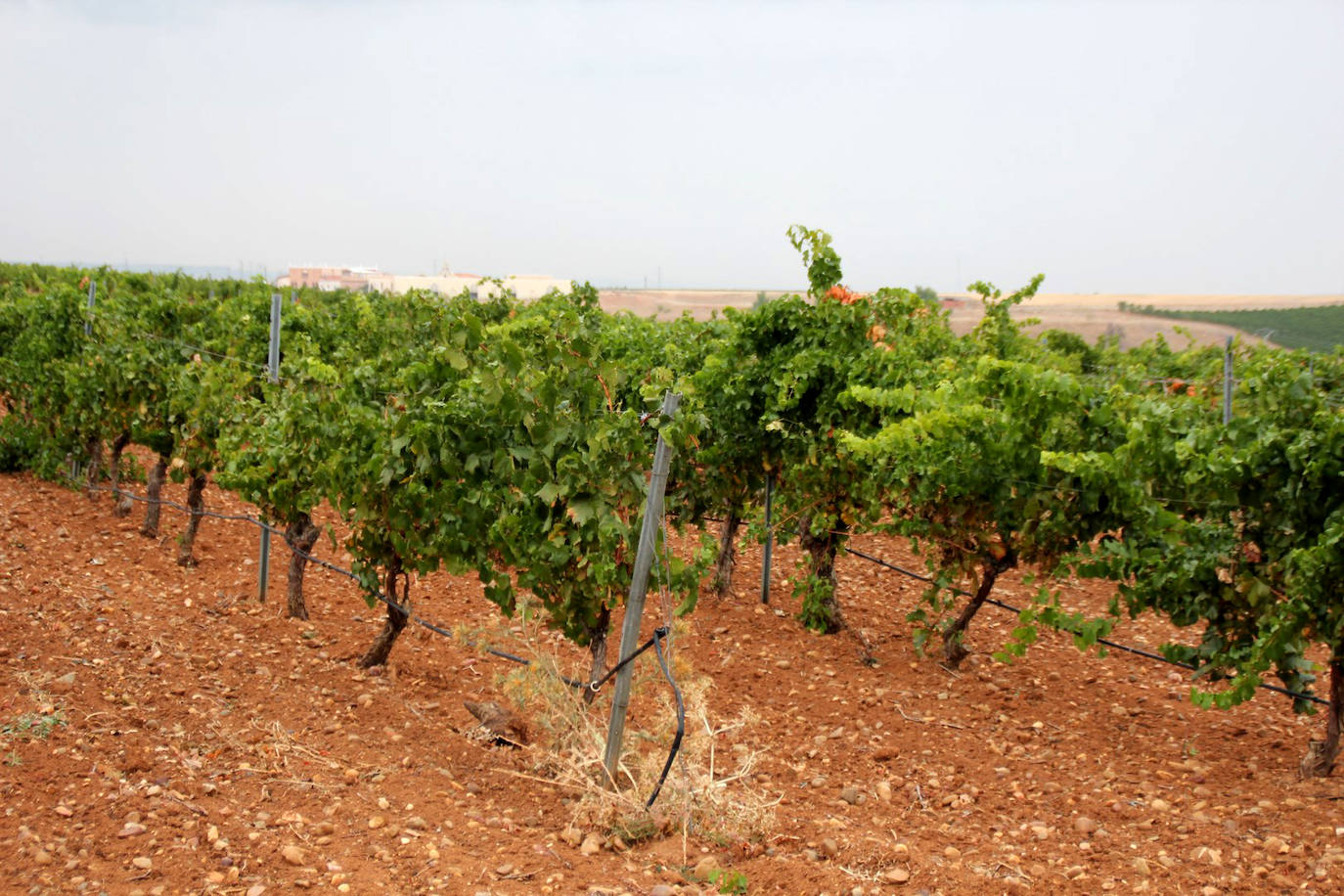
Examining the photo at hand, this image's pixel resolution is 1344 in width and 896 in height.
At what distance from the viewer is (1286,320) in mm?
43250

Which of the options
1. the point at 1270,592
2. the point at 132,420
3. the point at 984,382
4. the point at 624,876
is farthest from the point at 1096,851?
the point at 132,420

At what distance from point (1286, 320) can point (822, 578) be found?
4447cm

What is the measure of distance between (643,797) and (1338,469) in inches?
129

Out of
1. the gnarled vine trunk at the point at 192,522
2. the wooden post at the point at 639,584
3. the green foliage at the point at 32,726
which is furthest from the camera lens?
the gnarled vine trunk at the point at 192,522

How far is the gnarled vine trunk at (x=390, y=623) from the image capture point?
5539mm

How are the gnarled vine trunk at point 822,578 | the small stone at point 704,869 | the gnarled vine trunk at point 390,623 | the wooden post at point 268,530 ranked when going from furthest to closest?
1. the wooden post at point 268,530
2. the gnarled vine trunk at point 822,578
3. the gnarled vine trunk at point 390,623
4. the small stone at point 704,869

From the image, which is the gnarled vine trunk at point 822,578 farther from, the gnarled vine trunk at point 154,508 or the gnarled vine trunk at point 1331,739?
the gnarled vine trunk at point 154,508

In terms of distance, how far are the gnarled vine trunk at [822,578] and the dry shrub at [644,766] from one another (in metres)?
2.10

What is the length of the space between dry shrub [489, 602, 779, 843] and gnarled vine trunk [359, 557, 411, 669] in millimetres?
1131

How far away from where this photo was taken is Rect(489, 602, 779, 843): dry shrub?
399 cm

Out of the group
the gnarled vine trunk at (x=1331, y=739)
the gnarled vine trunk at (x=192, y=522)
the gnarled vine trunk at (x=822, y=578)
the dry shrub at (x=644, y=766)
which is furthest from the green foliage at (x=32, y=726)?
the gnarled vine trunk at (x=1331, y=739)

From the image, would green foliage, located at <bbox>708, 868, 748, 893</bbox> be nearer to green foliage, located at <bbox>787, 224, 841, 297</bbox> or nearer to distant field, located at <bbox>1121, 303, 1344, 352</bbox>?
green foliage, located at <bbox>787, 224, 841, 297</bbox>

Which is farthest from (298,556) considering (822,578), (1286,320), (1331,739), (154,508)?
(1286,320)

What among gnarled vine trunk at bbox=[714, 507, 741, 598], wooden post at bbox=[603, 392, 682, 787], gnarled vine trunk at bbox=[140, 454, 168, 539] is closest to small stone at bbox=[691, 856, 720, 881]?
wooden post at bbox=[603, 392, 682, 787]
